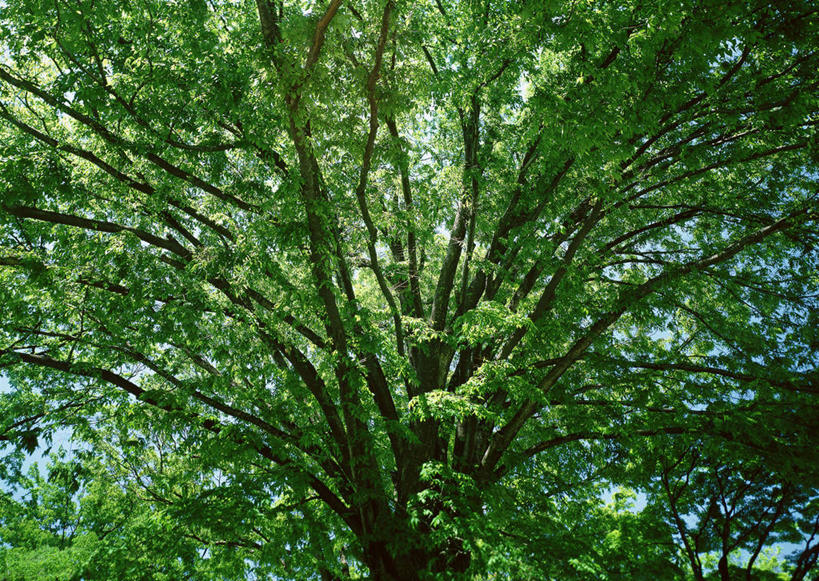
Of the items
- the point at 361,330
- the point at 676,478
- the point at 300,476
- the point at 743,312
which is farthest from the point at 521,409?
the point at 743,312

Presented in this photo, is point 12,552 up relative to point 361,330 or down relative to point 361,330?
up

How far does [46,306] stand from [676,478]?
444 inches

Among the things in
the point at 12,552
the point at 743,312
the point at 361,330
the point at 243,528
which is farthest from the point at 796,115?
the point at 12,552

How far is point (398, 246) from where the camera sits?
9.48 m

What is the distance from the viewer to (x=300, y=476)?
20.6ft

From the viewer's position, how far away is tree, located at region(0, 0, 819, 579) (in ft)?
18.4

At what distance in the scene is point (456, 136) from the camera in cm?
1023

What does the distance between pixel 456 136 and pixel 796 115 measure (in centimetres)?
595

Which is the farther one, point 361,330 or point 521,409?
point 521,409

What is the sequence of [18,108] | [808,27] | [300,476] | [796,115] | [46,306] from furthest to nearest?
[18,108], [46,306], [300,476], [796,115], [808,27]

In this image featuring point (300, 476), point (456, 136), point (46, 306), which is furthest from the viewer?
point (456, 136)

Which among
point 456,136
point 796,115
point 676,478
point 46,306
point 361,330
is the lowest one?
point 676,478

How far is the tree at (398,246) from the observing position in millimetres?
5609

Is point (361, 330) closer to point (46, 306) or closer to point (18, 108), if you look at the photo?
point (46, 306)
